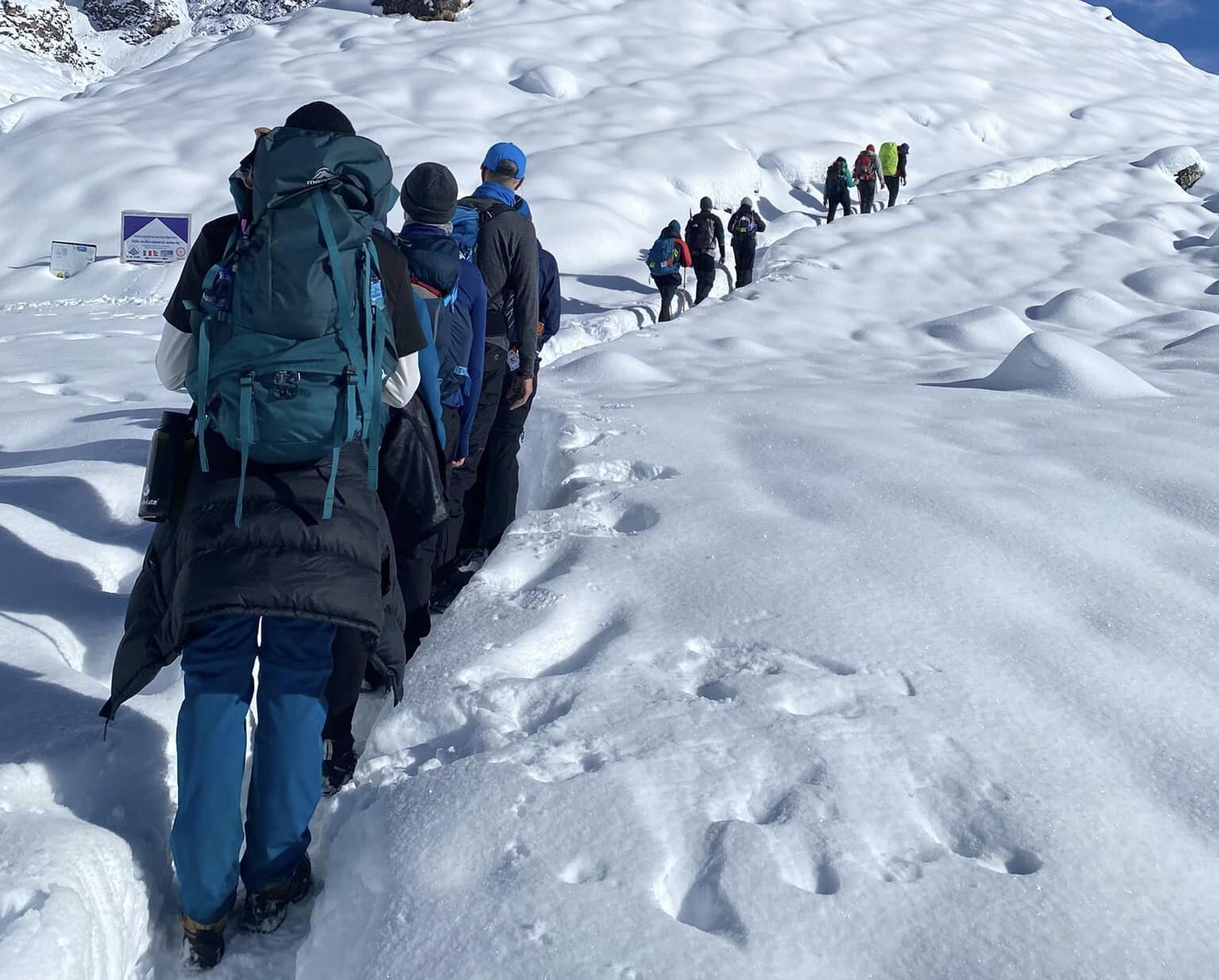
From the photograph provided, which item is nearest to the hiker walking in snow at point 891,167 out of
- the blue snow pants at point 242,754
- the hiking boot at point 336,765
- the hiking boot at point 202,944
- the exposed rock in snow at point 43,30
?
the hiking boot at point 336,765

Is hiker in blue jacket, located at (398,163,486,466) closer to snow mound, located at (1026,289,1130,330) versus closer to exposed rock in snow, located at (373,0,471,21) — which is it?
snow mound, located at (1026,289,1130,330)

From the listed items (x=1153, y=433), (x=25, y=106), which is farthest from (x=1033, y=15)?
(x=1153, y=433)

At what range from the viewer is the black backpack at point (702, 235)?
11.4 metres

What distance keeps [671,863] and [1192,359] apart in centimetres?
643

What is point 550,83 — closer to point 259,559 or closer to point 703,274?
point 703,274

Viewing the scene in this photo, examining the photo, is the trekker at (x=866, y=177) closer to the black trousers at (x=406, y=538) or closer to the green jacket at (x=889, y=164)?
the green jacket at (x=889, y=164)

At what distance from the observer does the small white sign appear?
452 inches

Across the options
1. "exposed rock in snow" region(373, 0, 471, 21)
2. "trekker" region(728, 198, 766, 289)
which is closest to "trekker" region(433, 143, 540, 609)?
"trekker" region(728, 198, 766, 289)

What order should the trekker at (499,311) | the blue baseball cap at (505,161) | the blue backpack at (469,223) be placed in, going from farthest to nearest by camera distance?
1. the blue baseball cap at (505,161)
2. the trekker at (499,311)
3. the blue backpack at (469,223)

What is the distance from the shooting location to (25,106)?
56.4ft

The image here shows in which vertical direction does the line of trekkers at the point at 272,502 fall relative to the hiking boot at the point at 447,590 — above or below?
above

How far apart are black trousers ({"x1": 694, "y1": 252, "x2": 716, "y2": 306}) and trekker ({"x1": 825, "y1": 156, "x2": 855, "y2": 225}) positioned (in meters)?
4.63

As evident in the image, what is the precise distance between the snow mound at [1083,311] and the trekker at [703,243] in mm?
3742

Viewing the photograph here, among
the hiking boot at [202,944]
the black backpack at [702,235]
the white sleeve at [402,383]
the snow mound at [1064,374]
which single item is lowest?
the black backpack at [702,235]
